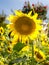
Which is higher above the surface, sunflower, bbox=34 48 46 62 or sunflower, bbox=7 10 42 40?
sunflower, bbox=7 10 42 40

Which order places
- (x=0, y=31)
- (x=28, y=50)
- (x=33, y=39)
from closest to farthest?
1. (x=33, y=39)
2. (x=28, y=50)
3. (x=0, y=31)

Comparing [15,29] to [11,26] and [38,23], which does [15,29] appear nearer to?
[11,26]

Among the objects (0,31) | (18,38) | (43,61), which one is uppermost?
(18,38)

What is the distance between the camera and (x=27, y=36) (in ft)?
5.31

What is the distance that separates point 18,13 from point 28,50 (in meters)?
0.29

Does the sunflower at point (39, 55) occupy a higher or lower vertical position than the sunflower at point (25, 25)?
lower

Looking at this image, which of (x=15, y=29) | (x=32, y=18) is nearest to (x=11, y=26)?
(x=15, y=29)

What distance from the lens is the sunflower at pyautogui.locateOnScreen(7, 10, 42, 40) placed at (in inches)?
62.5

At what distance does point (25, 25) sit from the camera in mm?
1566

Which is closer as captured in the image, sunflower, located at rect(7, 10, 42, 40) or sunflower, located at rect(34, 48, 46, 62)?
sunflower, located at rect(7, 10, 42, 40)

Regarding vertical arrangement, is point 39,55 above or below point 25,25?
below

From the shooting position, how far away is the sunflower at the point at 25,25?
1.59 m

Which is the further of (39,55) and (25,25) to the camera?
(39,55)

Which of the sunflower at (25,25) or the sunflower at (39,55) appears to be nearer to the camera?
the sunflower at (25,25)
